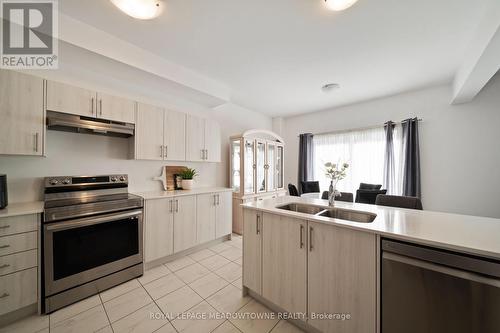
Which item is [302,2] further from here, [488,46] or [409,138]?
[409,138]

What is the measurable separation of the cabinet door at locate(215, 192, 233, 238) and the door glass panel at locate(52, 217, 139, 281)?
1.22 m

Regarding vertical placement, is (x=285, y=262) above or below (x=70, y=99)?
below

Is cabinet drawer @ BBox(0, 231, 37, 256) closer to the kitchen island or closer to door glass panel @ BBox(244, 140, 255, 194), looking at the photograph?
the kitchen island

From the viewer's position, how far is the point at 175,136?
2.81 metres

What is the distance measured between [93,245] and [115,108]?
157cm

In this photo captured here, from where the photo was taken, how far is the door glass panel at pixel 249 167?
370 centimetres

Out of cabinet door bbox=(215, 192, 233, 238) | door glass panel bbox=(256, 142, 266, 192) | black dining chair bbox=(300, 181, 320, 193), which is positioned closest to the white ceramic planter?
cabinet door bbox=(215, 192, 233, 238)

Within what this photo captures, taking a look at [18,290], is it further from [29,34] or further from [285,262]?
[29,34]

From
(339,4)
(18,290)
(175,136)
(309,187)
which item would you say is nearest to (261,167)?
(309,187)

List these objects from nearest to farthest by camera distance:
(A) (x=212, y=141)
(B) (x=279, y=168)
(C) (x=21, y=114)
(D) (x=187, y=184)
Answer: (C) (x=21, y=114), (D) (x=187, y=184), (A) (x=212, y=141), (B) (x=279, y=168)

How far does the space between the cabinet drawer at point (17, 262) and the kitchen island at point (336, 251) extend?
1.86 m

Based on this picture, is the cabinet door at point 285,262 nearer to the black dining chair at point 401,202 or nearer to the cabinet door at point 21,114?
the black dining chair at point 401,202

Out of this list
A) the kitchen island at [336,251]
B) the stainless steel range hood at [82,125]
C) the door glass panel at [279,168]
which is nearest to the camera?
the kitchen island at [336,251]

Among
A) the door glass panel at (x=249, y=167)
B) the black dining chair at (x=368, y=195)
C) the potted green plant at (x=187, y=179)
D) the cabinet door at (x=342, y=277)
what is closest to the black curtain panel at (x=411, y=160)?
the black dining chair at (x=368, y=195)
